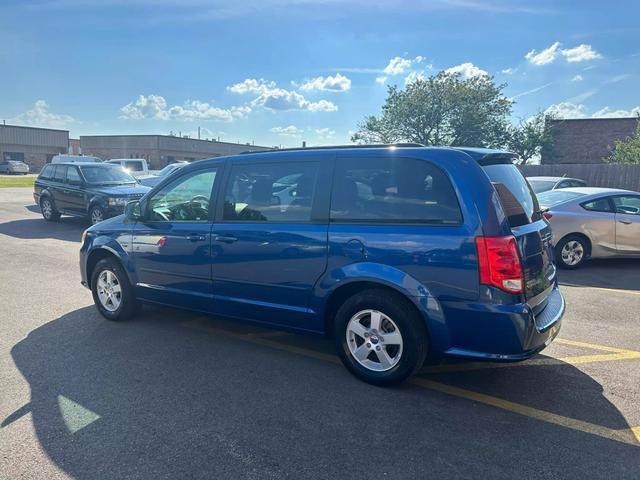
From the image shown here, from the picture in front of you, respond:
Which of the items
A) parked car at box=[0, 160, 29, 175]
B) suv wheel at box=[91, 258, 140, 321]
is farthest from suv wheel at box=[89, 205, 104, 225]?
parked car at box=[0, 160, 29, 175]

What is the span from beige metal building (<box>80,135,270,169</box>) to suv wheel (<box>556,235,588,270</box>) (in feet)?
172

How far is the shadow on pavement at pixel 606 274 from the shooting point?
6694mm

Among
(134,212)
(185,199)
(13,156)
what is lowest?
(134,212)

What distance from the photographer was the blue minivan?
3016mm

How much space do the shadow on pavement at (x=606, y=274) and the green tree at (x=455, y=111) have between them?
93.2 ft

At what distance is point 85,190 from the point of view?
39.0 feet

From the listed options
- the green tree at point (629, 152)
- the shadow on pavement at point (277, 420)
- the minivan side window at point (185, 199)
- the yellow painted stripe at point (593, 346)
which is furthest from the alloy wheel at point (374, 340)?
the green tree at point (629, 152)

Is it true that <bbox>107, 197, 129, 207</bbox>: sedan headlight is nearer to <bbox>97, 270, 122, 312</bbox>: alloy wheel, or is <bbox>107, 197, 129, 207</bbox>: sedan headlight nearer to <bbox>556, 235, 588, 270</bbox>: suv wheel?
<bbox>97, 270, 122, 312</bbox>: alloy wheel

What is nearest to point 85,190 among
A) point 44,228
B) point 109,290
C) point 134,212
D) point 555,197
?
point 44,228

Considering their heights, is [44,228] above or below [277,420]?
above

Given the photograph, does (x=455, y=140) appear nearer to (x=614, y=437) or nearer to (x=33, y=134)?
(x=614, y=437)

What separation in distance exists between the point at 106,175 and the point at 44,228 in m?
2.17

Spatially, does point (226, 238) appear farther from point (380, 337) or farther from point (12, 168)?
point (12, 168)

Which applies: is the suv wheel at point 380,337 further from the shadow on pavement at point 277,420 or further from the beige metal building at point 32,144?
the beige metal building at point 32,144
